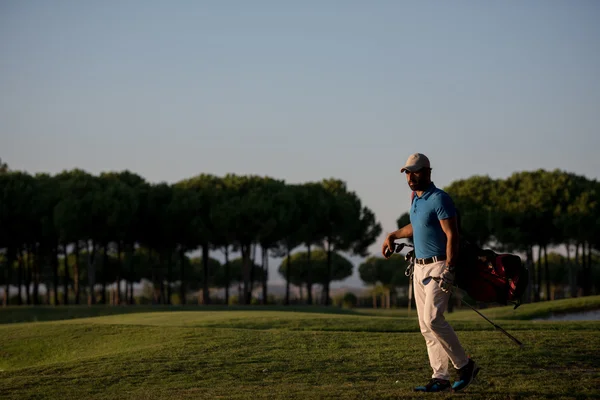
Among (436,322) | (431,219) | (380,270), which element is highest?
(431,219)

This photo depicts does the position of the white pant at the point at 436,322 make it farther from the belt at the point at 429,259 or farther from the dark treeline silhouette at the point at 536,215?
the dark treeline silhouette at the point at 536,215

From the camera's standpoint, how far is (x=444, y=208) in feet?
35.8

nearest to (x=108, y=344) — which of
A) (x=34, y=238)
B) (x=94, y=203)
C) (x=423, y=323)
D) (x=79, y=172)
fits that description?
(x=423, y=323)

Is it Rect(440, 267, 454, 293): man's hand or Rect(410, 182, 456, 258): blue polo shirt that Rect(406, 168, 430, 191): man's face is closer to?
Rect(410, 182, 456, 258): blue polo shirt

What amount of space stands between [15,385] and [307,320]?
12.1m

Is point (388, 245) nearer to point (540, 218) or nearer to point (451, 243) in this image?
point (451, 243)

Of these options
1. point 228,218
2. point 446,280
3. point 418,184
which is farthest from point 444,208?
point 228,218

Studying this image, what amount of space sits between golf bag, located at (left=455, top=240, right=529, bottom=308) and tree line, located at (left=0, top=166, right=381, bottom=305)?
5494 cm

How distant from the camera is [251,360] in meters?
16.6

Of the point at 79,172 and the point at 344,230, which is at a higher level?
the point at 79,172

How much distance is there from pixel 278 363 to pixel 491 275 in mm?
6354

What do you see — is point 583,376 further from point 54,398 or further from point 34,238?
point 34,238

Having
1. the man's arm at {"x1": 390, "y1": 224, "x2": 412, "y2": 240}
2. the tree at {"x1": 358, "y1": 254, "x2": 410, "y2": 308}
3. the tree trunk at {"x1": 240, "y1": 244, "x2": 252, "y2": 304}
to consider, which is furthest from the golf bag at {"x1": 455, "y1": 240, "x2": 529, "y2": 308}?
the tree at {"x1": 358, "y1": 254, "x2": 410, "y2": 308}

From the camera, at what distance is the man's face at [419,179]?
37.2ft
